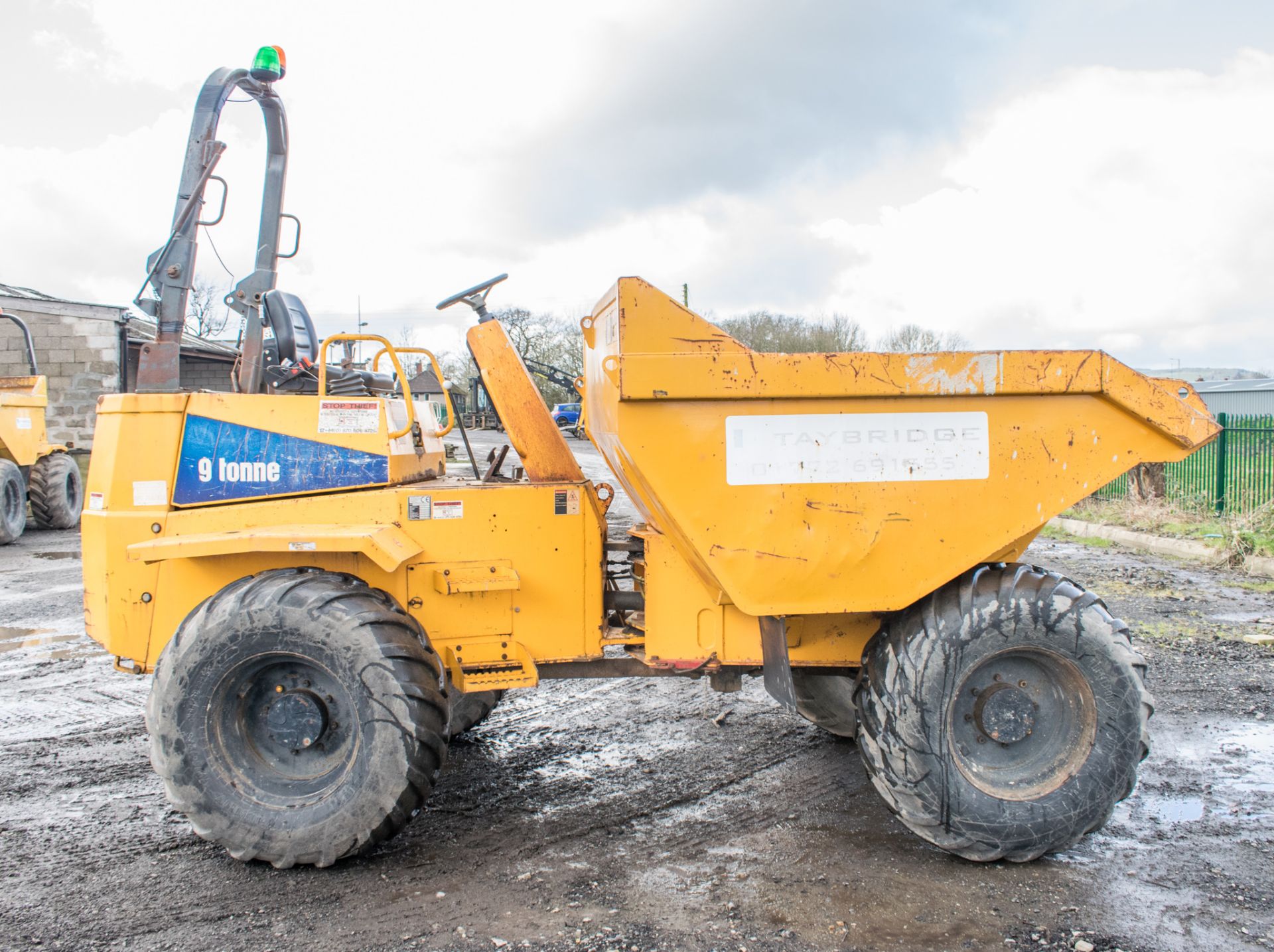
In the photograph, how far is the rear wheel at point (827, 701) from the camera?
433cm

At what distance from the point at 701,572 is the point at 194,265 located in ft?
8.84

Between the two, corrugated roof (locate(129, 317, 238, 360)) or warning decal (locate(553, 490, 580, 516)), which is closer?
warning decal (locate(553, 490, 580, 516))

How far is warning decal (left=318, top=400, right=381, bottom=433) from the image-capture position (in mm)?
3645

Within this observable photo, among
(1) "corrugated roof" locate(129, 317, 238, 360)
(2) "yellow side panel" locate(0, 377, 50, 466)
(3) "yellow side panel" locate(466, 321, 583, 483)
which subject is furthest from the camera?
(1) "corrugated roof" locate(129, 317, 238, 360)

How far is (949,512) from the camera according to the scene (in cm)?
329

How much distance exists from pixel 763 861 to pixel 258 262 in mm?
3437

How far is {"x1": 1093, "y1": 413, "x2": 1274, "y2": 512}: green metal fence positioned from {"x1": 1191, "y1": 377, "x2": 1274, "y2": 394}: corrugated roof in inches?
1406

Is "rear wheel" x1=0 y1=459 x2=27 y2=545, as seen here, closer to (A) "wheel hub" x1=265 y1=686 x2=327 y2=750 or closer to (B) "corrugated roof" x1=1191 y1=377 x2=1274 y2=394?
(A) "wheel hub" x1=265 y1=686 x2=327 y2=750

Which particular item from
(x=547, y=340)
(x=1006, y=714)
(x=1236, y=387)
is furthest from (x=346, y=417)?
(x=1236, y=387)

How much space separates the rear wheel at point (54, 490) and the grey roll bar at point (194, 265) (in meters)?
10.4

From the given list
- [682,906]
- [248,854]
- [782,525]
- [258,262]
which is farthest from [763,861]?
[258,262]

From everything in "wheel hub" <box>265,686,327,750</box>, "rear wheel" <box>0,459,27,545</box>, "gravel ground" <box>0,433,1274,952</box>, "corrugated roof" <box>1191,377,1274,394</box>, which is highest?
"corrugated roof" <box>1191,377,1274,394</box>

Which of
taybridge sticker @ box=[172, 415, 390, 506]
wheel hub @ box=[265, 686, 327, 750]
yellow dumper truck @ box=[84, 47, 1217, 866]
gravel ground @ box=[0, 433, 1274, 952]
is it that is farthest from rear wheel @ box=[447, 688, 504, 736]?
taybridge sticker @ box=[172, 415, 390, 506]

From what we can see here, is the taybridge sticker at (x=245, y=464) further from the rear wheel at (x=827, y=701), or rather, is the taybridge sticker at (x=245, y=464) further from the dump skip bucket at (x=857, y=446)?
the rear wheel at (x=827, y=701)
